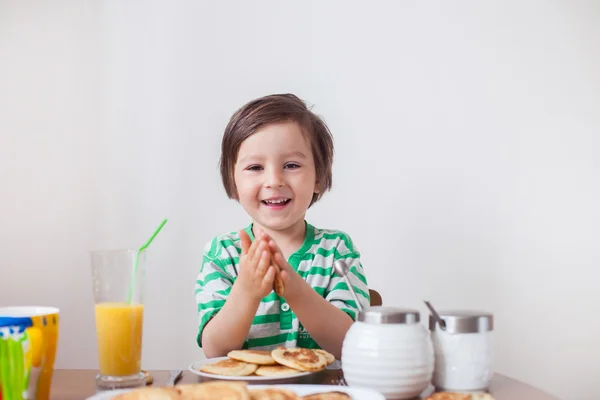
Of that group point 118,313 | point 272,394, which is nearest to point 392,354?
point 272,394

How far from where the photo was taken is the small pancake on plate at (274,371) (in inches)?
36.8

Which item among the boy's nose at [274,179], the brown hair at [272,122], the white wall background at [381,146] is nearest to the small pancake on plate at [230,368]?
the boy's nose at [274,179]

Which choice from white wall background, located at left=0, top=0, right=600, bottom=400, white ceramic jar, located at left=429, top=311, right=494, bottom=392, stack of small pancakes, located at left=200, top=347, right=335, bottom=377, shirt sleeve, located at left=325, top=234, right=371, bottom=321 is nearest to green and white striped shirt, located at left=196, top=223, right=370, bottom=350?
shirt sleeve, located at left=325, top=234, right=371, bottom=321

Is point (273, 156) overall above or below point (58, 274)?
above

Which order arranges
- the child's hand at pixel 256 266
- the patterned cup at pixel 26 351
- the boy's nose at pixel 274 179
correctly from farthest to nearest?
the boy's nose at pixel 274 179 < the child's hand at pixel 256 266 < the patterned cup at pixel 26 351

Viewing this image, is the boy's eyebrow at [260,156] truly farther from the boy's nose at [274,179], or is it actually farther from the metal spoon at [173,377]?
the metal spoon at [173,377]

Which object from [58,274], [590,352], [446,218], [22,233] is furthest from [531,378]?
[22,233]

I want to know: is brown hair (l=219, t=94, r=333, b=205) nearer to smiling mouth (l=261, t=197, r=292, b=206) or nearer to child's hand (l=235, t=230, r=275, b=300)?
smiling mouth (l=261, t=197, r=292, b=206)

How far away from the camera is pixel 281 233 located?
1.55 m

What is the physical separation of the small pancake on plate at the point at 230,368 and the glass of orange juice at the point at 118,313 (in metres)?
0.10

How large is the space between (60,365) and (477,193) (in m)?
1.44

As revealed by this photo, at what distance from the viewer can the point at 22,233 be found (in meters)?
2.03

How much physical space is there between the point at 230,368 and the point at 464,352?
0.33m

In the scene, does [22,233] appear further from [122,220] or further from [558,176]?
[558,176]
